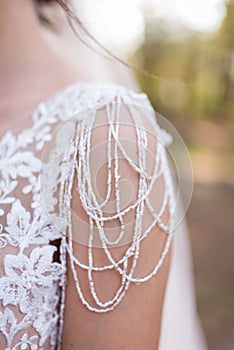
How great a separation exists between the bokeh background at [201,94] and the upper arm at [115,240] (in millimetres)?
132

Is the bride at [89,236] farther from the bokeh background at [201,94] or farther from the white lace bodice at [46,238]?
the bokeh background at [201,94]

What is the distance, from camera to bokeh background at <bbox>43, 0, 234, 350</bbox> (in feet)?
5.11

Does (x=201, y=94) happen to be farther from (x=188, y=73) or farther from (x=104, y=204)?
(x=104, y=204)

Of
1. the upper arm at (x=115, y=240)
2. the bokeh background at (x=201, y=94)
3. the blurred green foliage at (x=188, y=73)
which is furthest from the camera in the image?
the blurred green foliage at (x=188, y=73)

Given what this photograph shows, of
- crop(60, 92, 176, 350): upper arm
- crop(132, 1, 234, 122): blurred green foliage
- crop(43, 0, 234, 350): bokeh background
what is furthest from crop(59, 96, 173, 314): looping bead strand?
crop(132, 1, 234, 122): blurred green foliage

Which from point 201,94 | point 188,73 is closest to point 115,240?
point 188,73

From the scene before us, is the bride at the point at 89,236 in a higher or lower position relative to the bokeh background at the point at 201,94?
higher

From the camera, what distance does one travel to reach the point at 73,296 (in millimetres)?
767

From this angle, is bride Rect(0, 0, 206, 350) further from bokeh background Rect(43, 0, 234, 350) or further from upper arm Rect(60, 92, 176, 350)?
bokeh background Rect(43, 0, 234, 350)

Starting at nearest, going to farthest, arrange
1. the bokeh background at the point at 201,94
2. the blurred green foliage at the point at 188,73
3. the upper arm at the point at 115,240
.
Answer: the upper arm at the point at 115,240 → the bokeh background at the point at 201,94 → the blurred green foliage at the point at 188,73

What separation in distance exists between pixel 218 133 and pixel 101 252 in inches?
198

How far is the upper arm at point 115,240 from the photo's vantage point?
0.74 m

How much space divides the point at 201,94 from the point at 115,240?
5.20 m

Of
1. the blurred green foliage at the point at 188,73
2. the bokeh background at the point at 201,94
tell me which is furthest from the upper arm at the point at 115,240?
the blurred green foliage at the point at 188,73
